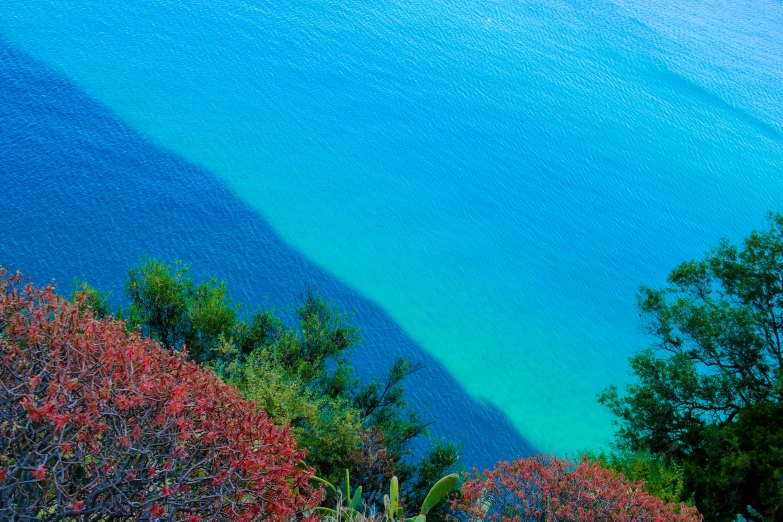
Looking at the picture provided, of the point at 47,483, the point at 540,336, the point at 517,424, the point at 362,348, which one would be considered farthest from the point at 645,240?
the point at 47,483

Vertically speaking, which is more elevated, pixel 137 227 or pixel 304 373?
pixel 304 373

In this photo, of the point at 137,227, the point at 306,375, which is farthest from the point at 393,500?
the point at 137,227

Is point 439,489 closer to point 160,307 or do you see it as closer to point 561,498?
point 561,498

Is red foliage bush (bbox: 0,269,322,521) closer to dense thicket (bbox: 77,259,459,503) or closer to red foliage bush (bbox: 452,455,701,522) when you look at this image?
red foliage bush (bbox: 452,455,701,522)

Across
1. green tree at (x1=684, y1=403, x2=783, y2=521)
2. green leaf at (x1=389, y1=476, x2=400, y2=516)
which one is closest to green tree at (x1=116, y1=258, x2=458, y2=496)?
green leaf at (x1=389, y1=476, x2=400, y2=516)

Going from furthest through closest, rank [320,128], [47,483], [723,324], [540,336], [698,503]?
1. [320,128]
2. [540,336]
3. [723,324]
4. [698,503]
5. [47,483]

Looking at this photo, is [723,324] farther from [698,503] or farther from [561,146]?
[561,146]
